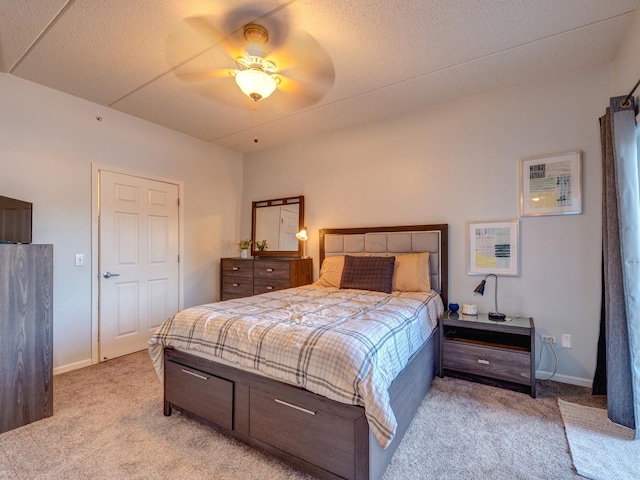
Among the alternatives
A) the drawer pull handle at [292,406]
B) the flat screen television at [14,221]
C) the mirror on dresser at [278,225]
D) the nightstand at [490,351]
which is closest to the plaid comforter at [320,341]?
the drawer pull handle at [292,406]

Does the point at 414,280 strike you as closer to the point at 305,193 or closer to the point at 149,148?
the point at 305,193

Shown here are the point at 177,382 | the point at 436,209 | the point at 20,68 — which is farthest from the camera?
the point at 436,209

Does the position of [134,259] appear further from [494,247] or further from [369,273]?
[494,247]

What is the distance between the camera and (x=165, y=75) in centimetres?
266

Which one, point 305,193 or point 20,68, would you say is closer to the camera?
point 20,68

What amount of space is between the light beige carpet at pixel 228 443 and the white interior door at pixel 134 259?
96cm

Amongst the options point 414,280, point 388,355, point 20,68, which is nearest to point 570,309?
point 414,280

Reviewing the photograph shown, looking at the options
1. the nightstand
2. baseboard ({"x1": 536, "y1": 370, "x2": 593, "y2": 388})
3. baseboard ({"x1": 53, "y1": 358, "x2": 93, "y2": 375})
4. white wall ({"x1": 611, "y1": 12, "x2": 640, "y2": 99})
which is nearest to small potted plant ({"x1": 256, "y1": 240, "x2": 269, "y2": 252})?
baseboard ({"x1": 53, "y1": 358, "x2": 93, "y2": 375})

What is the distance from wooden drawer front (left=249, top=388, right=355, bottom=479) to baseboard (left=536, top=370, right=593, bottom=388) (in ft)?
7.49

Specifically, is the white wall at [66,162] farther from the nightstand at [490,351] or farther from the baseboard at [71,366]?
the nightstand at [490,351]

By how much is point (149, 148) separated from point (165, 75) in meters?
1.27

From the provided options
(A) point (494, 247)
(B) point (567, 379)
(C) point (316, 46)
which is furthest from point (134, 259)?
(B) point (567, 379)

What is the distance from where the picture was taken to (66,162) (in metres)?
2.98

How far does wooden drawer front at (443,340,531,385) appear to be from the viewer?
95.0 inches
